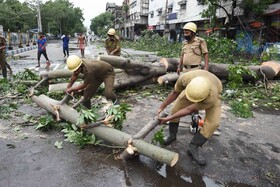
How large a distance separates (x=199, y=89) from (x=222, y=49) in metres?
9.33

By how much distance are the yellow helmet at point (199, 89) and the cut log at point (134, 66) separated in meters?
3.48

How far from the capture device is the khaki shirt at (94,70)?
13.7 ft

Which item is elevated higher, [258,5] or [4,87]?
[258,5]

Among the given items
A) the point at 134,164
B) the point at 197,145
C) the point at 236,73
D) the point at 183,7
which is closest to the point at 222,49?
the point at 236,73

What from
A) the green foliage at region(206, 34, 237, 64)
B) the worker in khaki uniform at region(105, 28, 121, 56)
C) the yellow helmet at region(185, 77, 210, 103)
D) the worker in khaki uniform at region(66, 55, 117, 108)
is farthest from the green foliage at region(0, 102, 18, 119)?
the green foliage at region(206, 34, 237, 64)

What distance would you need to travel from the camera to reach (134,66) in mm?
6699

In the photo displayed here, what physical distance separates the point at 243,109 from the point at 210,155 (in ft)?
7.60

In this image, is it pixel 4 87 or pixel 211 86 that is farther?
pixel 4 87

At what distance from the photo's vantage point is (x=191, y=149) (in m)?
3.44

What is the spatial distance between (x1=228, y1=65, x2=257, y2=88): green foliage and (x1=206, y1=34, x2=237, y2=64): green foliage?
4.14 metres

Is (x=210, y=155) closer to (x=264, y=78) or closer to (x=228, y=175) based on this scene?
(x=228, y=175)

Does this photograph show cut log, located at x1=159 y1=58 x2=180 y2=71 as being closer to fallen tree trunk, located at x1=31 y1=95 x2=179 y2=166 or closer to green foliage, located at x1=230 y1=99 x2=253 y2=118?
green foliage, located at x1=230 y1=99 x2=253 y2=118

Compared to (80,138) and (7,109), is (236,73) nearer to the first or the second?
(80,138)

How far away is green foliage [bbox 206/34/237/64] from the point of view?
451 inches
